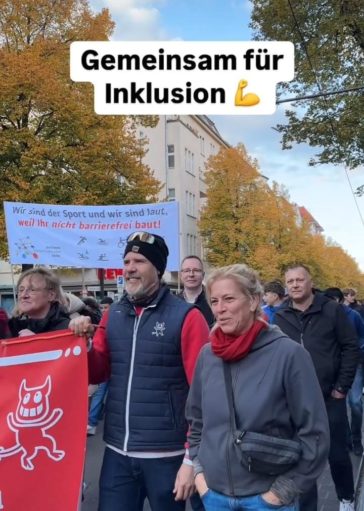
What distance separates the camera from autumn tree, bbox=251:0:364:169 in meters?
17.9

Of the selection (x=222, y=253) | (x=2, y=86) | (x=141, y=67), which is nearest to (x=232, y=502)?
(x=141, y=67)

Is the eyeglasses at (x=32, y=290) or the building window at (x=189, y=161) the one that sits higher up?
the building window at (x=189, y=161)

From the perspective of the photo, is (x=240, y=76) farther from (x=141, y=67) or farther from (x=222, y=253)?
(x=222, y=253)

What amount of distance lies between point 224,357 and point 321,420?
46cm

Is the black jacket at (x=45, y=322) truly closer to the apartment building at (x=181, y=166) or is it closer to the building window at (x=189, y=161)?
the apartment building at (x=181, y=166)

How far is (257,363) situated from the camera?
2812 mm

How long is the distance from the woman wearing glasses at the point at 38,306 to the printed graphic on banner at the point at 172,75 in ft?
16.5

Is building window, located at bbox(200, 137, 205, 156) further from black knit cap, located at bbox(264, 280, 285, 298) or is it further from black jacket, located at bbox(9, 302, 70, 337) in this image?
black jacket, located at bbox(9, 302, 70, 337)

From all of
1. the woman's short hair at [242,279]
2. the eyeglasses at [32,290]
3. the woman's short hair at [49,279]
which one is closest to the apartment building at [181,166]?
the woman's short hair at [49,279]

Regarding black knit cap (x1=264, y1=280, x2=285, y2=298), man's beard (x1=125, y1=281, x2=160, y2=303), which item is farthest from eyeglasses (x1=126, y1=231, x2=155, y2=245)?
black knit cap (x1=264, y1=280, x2=285, y2=298)

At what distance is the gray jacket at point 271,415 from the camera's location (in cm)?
272

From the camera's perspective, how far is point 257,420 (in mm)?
2725

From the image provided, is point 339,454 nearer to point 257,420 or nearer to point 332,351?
point 332,351

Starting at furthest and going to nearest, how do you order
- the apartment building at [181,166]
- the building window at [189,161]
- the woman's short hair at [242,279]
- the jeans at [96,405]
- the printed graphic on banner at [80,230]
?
the building window at [189,161] < the apartment building at [181,166] < the printed graphic on banner at [80,230] < the jeans at [96,405] < the woman's short hair at [242,279]
